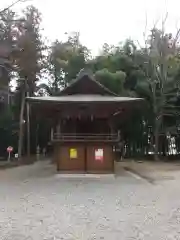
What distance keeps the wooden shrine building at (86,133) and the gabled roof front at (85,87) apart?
2.61 m

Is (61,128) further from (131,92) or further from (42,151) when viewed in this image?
(42,151)

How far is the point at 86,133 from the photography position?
2352cm

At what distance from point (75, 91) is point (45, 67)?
58.2ft

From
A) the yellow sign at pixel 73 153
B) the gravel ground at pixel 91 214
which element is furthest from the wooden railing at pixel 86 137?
the gravel ground at pixel 91 214

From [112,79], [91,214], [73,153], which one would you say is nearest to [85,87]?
[73,153]

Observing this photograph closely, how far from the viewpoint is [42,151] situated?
152 ft

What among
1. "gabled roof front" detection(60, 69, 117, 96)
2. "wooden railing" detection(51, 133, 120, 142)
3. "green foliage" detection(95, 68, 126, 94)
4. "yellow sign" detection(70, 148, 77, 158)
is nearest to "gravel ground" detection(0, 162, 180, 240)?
"wooden railing" detection(51, 133, 120, 142)

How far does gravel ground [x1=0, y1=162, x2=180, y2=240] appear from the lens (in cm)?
718

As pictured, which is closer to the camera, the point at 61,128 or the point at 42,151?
the point at 61,128

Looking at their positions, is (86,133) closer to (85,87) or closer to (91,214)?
(85,87)

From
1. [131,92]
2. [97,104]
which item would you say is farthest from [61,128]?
[131,92]

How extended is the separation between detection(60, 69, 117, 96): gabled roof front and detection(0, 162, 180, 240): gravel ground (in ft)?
37.4

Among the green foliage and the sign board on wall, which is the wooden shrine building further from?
the green foliage

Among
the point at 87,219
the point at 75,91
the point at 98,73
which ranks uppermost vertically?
the point at 98,73
